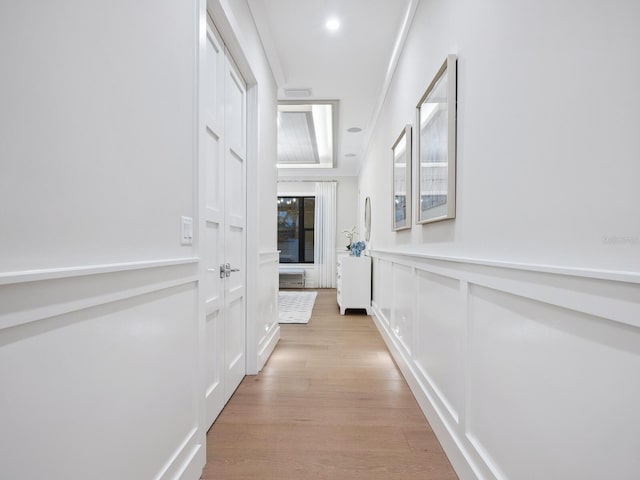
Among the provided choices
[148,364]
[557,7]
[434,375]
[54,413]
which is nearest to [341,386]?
[434,375]

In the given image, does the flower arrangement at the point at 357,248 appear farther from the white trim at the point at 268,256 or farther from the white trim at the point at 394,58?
the white trim at the point at 268,256

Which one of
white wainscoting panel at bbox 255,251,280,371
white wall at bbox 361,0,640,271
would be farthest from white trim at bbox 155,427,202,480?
white wall at bbox 361,0,640,271

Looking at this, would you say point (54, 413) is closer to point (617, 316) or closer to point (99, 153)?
point (99, 153)

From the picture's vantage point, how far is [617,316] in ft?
2.21

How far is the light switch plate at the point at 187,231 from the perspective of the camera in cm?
131

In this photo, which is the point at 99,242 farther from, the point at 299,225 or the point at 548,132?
the point at 299,225

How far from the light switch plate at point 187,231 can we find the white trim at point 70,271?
19 centimetres

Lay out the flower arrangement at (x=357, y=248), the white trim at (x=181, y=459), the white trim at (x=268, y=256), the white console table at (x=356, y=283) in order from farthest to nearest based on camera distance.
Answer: the flower arrangement at (x=357, y=248) → the white console table at (x=356, y=283) → the white trim at (x=268, y=256) → the white trim at (x=181, y=459)

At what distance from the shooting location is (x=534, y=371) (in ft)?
3.17

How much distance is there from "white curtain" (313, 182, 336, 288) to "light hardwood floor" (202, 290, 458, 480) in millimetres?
4844

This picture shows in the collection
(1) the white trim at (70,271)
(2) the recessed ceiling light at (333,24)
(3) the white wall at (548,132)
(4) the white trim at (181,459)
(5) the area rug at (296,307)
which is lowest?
(5) the area rug at (296,307)

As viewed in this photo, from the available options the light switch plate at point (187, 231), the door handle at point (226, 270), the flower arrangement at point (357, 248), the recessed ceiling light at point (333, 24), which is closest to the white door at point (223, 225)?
the door handle at point (226, 270)

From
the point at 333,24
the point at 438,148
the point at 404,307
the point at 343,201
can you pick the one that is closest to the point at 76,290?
the point at 438,148

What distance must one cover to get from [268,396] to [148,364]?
Result: 128 centimetres
